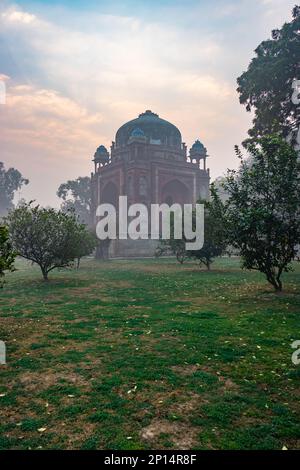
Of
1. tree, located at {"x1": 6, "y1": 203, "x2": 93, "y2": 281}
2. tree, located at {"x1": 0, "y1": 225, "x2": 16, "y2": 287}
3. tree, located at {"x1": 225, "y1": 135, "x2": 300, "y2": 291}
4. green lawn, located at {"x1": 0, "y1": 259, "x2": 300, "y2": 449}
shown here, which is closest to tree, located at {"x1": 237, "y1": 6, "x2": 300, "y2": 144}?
tree, located at {"x1": 225, "y1": 135, "x2": 300, "y2": 291}

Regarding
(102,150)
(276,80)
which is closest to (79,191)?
(102,150)

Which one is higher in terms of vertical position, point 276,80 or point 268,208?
point 276,80

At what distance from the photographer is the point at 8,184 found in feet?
287

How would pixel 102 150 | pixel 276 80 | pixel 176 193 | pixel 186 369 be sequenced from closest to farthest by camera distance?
pixel 186 369 → pixel 276 80 → pixel 176 193 → pixel 102 150

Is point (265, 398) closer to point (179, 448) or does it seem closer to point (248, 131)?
point (179, 448)

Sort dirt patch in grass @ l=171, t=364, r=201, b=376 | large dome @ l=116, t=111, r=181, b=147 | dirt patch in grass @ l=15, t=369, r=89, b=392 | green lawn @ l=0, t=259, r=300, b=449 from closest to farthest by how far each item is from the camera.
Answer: green lawn @ l=0, t=259, r=300, b=449 → dirt patch in grass @ l=15, t=369, r=89, b=392 → dirt patch in grass @ l=171, t=364, r=201, b=376 → large dome @ l=116, t=111, r=181, b=147

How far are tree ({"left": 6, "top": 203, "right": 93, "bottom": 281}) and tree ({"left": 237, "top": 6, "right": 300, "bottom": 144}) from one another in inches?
486

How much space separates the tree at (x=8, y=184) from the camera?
86.7 meters

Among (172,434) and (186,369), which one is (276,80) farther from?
(172,434)

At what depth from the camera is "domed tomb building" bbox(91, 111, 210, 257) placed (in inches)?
1740

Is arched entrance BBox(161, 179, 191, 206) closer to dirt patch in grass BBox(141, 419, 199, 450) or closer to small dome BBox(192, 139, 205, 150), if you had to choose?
small dome BBox(192, 139, 205, 150)

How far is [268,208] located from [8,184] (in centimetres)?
8684

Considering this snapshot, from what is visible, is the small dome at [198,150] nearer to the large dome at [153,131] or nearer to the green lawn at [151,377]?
the large dome at [153,131]
